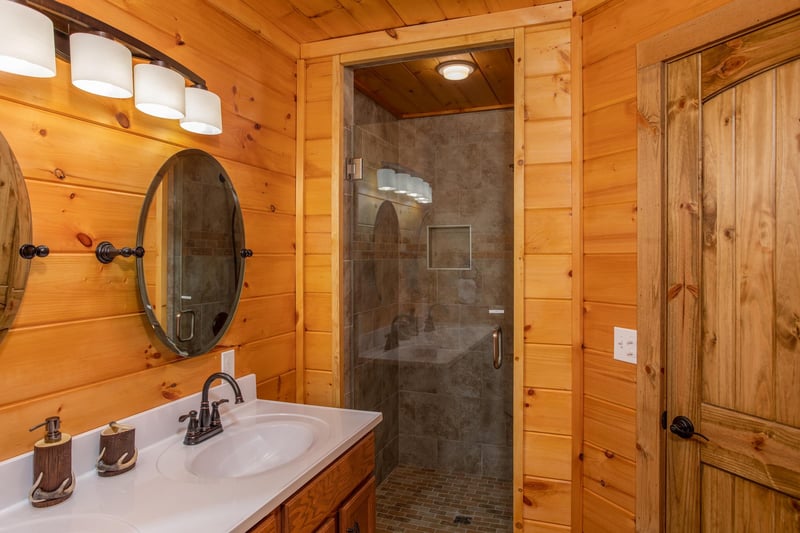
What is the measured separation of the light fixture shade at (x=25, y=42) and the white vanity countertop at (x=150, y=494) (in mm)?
872

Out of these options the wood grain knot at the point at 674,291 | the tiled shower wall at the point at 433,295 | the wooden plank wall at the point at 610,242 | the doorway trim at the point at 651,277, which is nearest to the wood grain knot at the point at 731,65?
the doorway trim at the point at 651,277

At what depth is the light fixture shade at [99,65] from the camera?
1.16 m

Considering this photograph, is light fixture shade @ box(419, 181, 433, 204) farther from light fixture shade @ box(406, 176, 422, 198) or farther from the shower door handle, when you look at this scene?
the shower door handle

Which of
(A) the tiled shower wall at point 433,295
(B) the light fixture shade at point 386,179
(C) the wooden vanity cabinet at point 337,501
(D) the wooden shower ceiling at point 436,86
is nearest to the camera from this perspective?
(C) the wooden vanity cabinet at point 337,501

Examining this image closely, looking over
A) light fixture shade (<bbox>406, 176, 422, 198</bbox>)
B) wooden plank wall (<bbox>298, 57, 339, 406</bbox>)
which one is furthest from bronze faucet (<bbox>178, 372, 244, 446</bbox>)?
light fixture shade (<bbox>406, 176, 422, 198</bbox>)

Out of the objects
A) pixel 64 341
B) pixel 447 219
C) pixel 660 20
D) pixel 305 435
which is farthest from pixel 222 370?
pixel 660 20

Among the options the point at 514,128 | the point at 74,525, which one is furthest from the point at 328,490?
the point at 514,128

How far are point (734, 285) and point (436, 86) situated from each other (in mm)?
1718

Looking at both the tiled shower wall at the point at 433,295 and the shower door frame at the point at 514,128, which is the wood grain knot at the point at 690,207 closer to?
the shower door frame at the point at 514,128

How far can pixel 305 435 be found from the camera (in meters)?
1.63

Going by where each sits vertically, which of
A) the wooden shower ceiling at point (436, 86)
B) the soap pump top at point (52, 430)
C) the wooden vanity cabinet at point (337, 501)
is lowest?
the wooden vanity cabinet at point (337, 501)

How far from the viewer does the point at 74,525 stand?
102 cm

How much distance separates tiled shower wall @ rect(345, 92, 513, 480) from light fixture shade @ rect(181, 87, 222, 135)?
802 mm

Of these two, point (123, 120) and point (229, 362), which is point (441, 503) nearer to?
point (229, 362)
